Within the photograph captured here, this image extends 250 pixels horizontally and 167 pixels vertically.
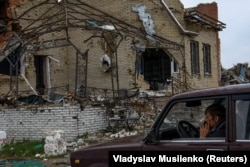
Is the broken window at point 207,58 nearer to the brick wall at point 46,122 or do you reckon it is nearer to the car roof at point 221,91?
the brick wall at point 46,122

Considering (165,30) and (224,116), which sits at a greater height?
(165,30)

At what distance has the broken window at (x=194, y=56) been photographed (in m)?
22.5

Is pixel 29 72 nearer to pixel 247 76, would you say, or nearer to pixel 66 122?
pixel 66 122

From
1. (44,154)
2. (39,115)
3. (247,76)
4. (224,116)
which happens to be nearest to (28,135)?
(39,115)

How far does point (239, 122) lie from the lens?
14.7 feet

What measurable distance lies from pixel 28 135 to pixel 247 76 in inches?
718

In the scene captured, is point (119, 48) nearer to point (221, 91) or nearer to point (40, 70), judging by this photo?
point (40, 70)

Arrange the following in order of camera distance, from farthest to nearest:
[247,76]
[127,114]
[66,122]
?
[247,76] < [127,114] < [66,122]

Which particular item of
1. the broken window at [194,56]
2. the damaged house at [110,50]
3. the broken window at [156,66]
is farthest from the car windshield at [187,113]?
the broken window at [194,56]

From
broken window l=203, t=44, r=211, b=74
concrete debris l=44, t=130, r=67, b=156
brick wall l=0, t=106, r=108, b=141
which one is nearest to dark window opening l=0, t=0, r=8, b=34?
brick wall l=0, t=106, r=108, b=141

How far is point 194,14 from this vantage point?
71.7ft

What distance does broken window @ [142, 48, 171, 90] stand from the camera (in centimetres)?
2289

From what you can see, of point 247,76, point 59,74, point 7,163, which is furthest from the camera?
point 247,76

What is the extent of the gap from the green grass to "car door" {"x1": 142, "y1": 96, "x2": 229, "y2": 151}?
7.65 m
